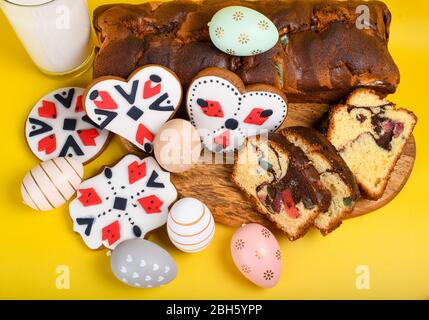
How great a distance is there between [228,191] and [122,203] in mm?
369

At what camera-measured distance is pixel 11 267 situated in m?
2.42

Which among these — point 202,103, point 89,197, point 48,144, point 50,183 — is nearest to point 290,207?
point 202,103

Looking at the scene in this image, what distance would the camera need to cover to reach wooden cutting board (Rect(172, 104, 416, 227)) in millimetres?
2449

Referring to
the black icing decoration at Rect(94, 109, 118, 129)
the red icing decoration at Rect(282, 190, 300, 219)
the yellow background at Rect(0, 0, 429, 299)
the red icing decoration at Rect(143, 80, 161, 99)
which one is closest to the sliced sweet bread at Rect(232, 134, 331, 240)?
the red icing decoration at Rect(282, 190, 300, 219)

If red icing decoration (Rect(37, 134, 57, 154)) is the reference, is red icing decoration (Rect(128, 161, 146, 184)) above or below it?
below

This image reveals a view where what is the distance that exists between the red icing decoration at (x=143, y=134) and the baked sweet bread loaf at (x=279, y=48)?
0.19 metres

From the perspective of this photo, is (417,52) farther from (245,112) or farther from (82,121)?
(82,121)

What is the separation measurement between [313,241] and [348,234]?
0.13 m

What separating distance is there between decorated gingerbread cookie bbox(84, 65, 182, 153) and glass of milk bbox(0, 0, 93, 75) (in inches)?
10.6

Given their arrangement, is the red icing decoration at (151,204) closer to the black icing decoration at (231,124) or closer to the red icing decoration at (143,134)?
the red icing decoration at (143,134)

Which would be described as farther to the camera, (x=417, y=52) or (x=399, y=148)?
(x=417, y=52)

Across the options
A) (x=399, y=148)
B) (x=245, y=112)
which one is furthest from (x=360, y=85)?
(x=245, y=112)

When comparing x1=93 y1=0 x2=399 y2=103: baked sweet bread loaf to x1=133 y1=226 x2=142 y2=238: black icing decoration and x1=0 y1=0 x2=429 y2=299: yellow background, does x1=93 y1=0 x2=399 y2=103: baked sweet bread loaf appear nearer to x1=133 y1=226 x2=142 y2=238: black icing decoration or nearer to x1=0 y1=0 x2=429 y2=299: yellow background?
x1=0 y1=0 x2=429 y2=299: yellow background

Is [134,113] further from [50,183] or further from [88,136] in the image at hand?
[50,183]
